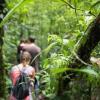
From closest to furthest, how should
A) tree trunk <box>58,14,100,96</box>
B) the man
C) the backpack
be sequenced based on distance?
1. tree trunk <box>58,14,100,96</box>
2. the backpack
3. the man

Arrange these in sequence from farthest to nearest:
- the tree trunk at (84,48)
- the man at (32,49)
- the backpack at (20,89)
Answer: the man at (32,49) → the backpack at (20,89) → the tree trunk at (84,48)

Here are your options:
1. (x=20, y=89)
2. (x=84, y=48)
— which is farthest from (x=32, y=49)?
(x=84, y=48)

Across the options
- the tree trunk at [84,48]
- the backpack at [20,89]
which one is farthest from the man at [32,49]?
the tree trunk at [84,48]

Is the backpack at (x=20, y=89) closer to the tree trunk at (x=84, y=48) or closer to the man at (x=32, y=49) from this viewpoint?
the tree trunk at (x=84, y=48)

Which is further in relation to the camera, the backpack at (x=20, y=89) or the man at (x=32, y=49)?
the man at (x=32, y=49)

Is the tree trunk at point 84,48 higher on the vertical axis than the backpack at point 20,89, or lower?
higher

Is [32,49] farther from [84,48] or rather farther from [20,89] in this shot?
[84,48]

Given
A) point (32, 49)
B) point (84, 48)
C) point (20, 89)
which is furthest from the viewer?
point (32, 49)

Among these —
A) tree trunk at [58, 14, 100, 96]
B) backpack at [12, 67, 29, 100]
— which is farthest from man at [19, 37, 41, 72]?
tree trunk at [58, 14, 100, 96]

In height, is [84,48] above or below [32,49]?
above

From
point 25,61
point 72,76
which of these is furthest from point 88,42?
point 25,61

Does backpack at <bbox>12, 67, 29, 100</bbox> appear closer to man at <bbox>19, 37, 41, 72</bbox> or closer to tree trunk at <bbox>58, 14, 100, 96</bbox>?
tree trunk at <bbox>58, 14, 100, 96</bbox>

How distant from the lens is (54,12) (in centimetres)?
1247

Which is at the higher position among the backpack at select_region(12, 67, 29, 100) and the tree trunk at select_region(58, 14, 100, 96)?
the tree trunk at select_region(58, 14, 100, 96)
